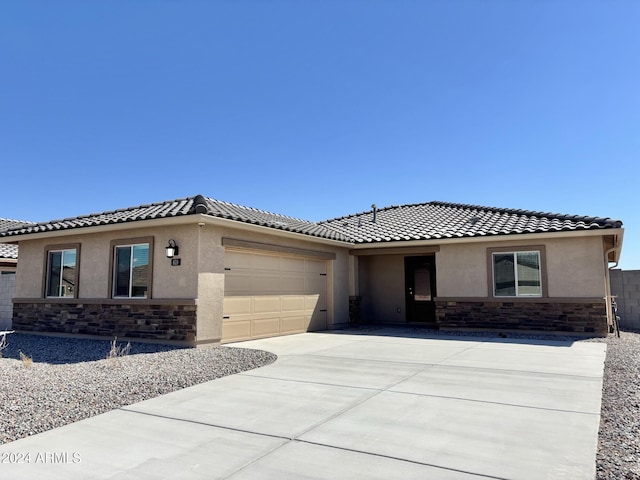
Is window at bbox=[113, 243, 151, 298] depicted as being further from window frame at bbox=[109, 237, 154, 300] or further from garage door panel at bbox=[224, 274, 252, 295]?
garage door panel at bbox=[224, 274, 252, 295]

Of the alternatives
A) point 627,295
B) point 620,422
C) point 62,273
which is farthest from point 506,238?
point 62,273

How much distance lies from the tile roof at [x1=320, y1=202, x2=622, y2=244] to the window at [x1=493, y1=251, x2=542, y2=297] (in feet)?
2.88

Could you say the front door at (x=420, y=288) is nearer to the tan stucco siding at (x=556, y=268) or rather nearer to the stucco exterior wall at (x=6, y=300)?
the tan stucco siding at (x=556, y=268)

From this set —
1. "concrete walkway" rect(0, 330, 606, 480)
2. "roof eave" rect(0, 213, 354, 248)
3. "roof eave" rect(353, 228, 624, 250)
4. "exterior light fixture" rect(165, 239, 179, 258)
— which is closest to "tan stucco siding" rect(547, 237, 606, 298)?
"roof eave" rect(353, 228, 624, 250)

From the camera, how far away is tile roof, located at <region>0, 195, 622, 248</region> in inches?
457

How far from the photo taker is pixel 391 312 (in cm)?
1703

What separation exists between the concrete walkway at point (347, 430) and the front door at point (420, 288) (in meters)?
8.58

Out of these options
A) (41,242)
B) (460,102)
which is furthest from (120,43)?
(460,102)

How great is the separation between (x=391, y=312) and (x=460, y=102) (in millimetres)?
8086

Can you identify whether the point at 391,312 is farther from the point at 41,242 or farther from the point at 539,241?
the point at 41,242

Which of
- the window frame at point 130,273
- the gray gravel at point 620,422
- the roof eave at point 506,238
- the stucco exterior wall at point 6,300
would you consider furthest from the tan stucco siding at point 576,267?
the stucco exterior wall at point 6,300

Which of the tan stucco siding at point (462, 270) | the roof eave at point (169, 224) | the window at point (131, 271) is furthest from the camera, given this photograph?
the tan stucco siding at point (462, 270)

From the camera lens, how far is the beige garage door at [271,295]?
456 inches

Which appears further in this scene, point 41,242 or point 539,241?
point 41,242
